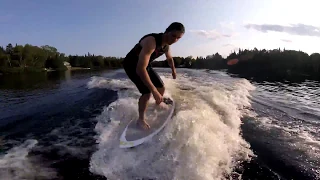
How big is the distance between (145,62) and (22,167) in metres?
→ 2.61

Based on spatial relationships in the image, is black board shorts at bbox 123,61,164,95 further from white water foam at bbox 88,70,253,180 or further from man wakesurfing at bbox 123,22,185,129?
white water foam at bbox 88,70,253,180

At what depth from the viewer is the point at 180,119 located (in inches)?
172

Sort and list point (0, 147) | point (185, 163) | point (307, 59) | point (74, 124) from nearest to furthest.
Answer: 1. point (185, 163)
2. point (0, 147)
3. point (74, 124)
4. point (307, 59)

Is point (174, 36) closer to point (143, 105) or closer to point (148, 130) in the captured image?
point (143, 105)

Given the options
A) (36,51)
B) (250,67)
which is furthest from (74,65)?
(250,67)

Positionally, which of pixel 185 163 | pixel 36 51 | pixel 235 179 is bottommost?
pixel 235 179

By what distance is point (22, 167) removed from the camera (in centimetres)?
398

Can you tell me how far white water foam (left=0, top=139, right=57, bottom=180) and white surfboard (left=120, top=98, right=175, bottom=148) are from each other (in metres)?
1.26

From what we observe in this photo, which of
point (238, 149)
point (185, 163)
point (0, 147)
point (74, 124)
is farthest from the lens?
point (74, 124)

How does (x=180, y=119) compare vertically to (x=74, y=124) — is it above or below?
above

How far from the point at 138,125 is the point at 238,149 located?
6.55 ft

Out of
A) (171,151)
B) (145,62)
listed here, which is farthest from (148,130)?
(145,62)

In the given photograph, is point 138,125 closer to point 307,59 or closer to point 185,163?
point 185,163

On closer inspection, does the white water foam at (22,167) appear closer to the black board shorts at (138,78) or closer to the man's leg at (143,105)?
the man's leg at (143,105)
